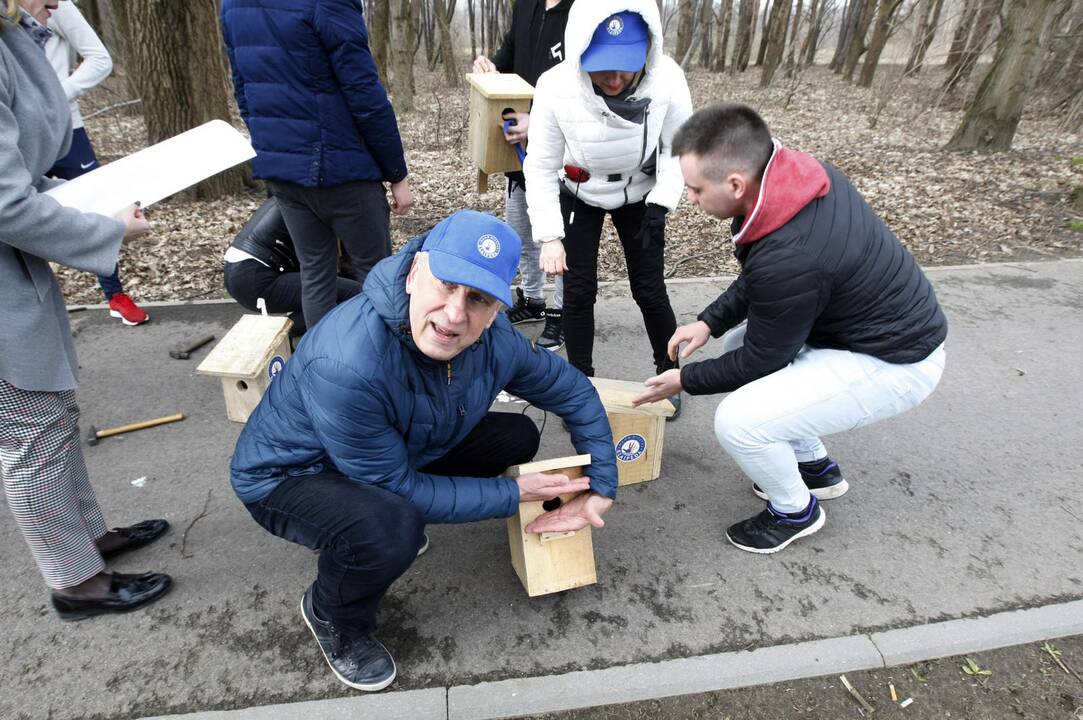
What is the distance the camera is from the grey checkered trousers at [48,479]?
2.01m

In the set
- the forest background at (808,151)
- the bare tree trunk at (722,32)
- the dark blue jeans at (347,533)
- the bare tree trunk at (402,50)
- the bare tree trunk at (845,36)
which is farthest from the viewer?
the bare tree trunk at (845,36)

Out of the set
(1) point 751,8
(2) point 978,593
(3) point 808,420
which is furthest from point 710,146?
(1) point 751,8

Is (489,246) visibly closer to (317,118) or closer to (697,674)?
(697,674)

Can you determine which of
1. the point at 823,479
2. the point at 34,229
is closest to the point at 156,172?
the point at 34,229

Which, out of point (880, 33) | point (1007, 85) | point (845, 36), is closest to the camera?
point (1007, 85)

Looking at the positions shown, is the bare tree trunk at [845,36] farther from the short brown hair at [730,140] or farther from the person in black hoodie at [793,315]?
the short brown hair at [730,140]

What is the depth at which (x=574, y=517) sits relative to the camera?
2.34 meters

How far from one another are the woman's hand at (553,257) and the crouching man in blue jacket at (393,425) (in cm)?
87

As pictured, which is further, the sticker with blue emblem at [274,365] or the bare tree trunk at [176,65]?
the bare tree trunk at [176,65]

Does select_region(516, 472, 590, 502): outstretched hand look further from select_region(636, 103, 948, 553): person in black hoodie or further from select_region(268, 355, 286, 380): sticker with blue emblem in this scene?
select_region(268, 355, 286, 380): sticker with blue emblem

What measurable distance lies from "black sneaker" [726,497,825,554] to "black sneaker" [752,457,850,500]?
0.27m

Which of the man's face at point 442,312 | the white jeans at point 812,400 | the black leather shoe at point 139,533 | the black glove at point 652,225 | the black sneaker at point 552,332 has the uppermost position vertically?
the man's face at point 442,312

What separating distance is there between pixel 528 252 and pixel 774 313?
8.36 ft

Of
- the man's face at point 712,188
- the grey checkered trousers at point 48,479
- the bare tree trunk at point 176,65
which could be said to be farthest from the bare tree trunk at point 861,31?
the grey checkered trousers at point 48,479
